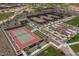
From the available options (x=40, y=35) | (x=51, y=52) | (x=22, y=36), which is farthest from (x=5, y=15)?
(x=51, y=52)

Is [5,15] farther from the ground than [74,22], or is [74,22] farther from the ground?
[5,15]

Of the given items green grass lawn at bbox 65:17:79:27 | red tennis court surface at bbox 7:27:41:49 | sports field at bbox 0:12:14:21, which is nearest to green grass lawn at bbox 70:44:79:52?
green grass lawn at bbox 65:17:79:27

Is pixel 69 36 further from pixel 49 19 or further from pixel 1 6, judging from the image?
pixel 1 6

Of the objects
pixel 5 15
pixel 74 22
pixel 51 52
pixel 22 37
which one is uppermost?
pixel 5 15

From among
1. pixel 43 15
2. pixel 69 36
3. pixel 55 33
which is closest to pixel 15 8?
pixel 43 15

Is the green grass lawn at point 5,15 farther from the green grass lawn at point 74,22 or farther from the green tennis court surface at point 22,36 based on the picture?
the green grass lawn at point 74,22

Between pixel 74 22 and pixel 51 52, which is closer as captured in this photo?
pixel 51 52

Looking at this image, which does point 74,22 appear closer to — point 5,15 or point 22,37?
point 22,37

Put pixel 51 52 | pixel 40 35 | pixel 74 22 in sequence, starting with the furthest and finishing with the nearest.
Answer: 1. pixel 74 22
2. pixel 40 35
3. pixel 51 52

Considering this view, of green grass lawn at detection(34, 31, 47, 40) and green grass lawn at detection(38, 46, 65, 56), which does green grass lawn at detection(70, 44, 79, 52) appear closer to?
green grass lawn at detection(38, 46, 65, 56)
